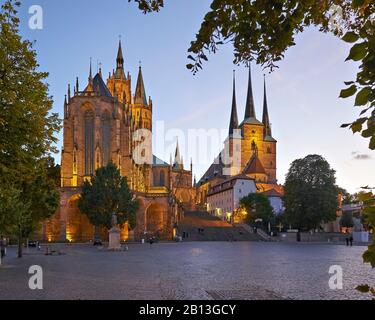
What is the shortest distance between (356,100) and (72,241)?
230 feet

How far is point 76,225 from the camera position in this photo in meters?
72.5

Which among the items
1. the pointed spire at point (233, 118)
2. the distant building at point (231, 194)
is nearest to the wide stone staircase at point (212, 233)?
the distant building at point (231, 194)

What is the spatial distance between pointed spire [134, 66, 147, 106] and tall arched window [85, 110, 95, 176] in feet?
106

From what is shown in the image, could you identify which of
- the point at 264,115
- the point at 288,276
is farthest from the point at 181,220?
the point at 288,276

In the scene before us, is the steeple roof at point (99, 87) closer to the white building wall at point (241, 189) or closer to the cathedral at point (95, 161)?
the cathedral at point (95, 161)

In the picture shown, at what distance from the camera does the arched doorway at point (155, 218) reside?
3159 inches

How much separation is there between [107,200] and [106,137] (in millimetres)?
18708

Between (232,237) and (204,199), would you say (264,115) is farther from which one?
(232,237)

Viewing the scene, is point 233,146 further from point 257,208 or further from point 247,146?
point 257,208

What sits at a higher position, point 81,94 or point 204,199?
point 81,94

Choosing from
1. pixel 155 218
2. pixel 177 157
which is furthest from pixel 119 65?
pixel 177 157

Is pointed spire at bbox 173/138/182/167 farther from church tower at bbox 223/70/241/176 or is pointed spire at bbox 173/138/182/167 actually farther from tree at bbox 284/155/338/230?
tree at bbox 284/155/338/230

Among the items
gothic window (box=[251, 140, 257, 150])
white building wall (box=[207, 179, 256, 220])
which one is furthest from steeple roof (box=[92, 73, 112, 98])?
gothic window (box=[251, 140, 257, 150])

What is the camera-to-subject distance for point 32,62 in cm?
1622
